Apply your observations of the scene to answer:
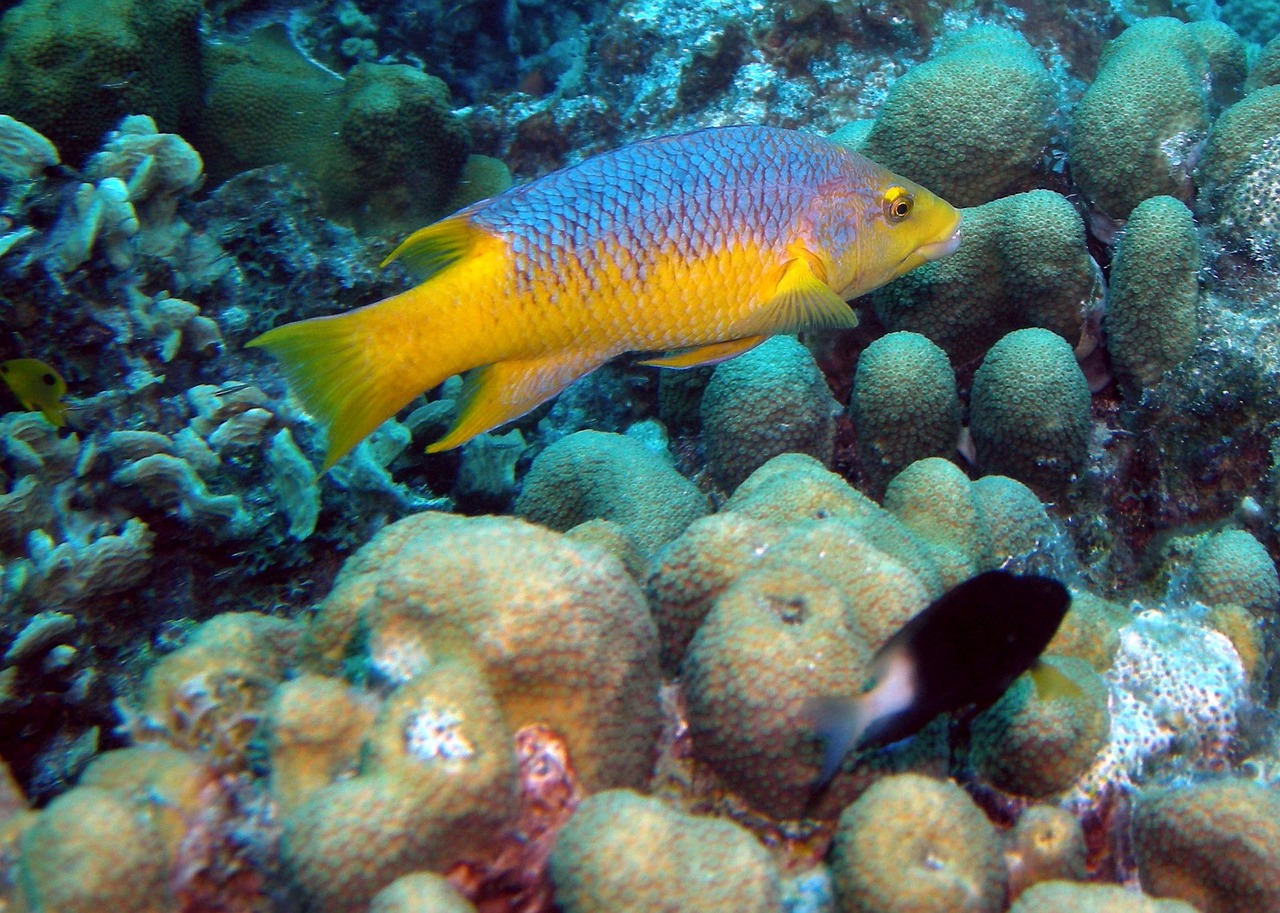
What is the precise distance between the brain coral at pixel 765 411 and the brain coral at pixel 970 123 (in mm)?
1248

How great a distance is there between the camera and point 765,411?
3.71 metres

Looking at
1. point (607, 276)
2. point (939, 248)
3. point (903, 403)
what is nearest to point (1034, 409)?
point (903, 403)

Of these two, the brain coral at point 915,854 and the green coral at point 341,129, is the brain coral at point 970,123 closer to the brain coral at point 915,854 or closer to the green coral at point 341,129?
the green coral at point 341,129

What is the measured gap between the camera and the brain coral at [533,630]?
1868 millimetres

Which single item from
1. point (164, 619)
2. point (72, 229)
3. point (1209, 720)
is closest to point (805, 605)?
point (1209, 720)

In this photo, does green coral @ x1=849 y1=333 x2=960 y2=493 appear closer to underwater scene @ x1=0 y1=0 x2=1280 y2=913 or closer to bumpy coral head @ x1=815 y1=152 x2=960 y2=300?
underwater scene @ x1=0 y1=0 x2=1280 y2=913

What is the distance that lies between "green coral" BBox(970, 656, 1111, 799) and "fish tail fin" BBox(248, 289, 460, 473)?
1.83 metres

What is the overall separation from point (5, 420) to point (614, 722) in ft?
10.7

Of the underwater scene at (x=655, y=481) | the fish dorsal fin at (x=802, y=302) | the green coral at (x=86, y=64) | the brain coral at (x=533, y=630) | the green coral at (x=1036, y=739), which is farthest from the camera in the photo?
the green coral at (x=86, y=64)

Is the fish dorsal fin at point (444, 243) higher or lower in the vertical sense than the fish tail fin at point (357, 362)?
higher

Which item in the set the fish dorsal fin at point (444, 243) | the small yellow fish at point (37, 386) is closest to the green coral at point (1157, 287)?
the fish dorsal fin at point (444, 243)

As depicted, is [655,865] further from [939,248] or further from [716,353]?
[939,248]

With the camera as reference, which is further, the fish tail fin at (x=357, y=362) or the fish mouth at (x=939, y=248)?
the fish mouth at (x=939, y=248)

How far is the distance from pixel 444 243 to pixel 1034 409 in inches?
98.7
